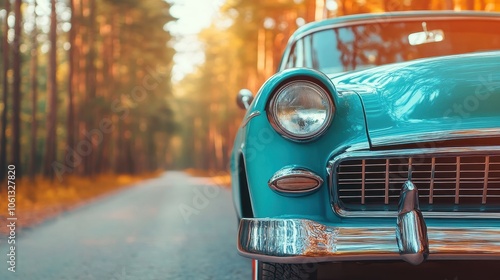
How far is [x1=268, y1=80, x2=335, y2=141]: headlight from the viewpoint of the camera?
288 centimetres

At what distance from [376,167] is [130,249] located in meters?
4.00

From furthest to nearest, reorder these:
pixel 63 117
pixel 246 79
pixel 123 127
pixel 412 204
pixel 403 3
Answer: pixel 246 79 → pixel 123 127 → pixel 63 117 → pixel 403 3 → pixel 412 204

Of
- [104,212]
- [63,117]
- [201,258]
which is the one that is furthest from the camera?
[63,117]

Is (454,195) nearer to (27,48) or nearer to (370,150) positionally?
(370,150)

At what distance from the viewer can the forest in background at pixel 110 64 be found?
18.0 meters

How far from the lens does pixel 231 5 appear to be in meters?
26.4

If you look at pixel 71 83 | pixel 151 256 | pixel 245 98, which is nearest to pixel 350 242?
pixel 245 98

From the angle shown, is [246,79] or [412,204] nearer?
[412,204]

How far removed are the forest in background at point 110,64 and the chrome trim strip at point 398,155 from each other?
11.2 m

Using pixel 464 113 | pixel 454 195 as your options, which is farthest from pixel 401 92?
pixel 454 195

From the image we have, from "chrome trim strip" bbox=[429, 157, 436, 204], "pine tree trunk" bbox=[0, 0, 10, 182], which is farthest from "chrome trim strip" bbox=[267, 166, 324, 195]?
"pine tree trunk" bbox=[0, 0, 10, 182]

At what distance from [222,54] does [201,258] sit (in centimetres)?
4018

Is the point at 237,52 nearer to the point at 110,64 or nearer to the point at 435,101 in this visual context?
the point at 110,64

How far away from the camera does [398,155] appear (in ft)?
9.12
